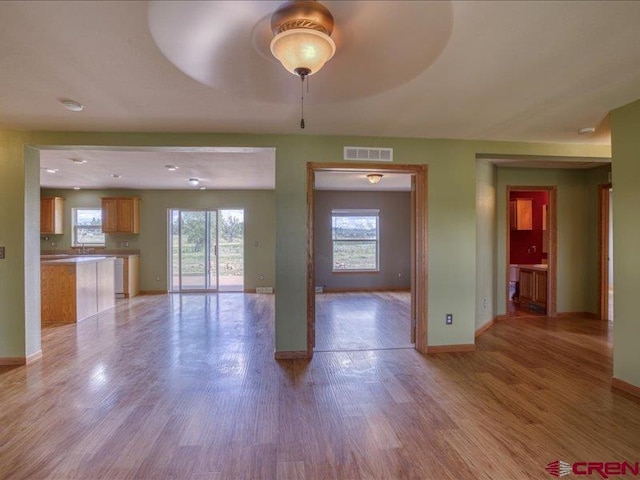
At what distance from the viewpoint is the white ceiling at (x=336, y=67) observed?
1621 mm

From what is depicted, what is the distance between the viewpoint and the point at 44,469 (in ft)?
6.15

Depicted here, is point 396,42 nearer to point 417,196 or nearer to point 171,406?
point 417,196

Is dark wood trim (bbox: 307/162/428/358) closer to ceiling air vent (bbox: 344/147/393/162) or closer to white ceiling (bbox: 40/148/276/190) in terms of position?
ceiling air vent (bbox: 344/147/393/162)

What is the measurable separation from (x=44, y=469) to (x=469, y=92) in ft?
12.2

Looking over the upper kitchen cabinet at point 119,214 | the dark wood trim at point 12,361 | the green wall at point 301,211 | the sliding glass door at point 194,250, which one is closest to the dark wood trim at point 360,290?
the sliding glass door at point 194,250

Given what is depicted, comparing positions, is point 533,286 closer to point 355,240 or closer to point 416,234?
point 416,234

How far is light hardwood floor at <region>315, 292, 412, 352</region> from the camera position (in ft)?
13.4

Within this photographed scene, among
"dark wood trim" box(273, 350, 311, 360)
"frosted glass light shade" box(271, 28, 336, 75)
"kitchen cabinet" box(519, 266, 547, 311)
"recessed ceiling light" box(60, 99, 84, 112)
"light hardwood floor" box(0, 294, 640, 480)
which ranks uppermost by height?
"recessed ceiling light" box(60, 99, 84, 112)

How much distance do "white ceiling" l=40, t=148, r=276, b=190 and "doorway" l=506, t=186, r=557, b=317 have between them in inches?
167

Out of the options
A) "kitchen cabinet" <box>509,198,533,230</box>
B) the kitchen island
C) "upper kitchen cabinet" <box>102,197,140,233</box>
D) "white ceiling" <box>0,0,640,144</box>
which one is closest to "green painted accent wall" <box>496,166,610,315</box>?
"kitchen cabinet" <box>509,198,533,230</box>

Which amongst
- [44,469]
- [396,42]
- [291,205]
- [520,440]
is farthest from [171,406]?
[396,42]

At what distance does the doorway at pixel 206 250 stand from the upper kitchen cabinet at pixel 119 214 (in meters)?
0.81

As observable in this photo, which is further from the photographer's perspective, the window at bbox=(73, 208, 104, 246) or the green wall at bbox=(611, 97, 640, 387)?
the window at bbox=(73, 208, 104, 246)

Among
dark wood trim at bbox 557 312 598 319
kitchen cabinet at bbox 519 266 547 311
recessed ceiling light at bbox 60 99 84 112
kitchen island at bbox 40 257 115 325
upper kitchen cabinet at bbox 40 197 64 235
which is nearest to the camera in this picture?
recessed ceiling light at bbox 60 99 84 112
